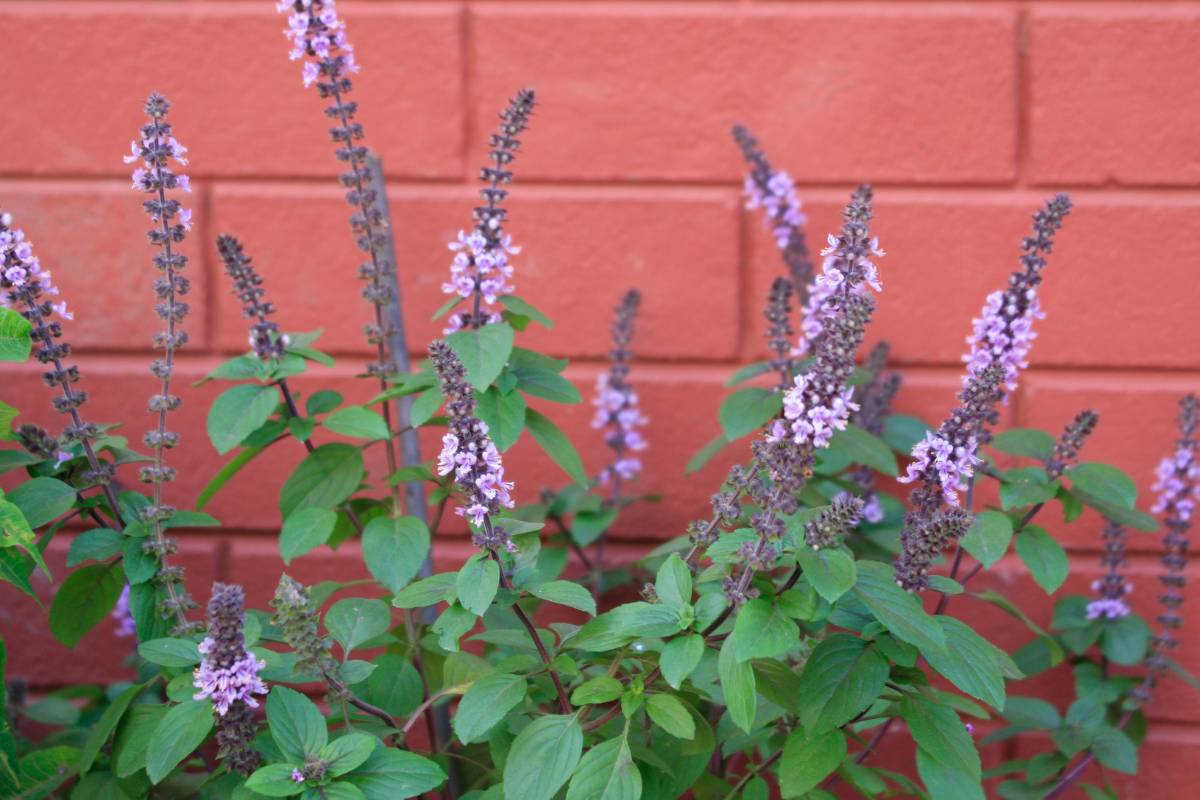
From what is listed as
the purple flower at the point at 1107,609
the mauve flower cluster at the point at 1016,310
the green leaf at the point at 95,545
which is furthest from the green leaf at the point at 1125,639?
the green leaf at the point at 95,545

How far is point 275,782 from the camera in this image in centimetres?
142

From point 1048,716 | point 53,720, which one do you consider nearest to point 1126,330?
point 1048,716

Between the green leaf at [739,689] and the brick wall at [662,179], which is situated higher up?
the brick wall at [662,179]

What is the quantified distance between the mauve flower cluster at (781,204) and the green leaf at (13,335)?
1.34 metres

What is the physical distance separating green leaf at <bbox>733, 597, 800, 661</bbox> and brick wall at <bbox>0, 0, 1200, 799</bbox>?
1.17 m

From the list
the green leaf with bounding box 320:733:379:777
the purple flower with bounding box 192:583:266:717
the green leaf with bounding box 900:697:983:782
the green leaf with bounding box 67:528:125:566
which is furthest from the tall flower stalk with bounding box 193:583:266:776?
the green leaf with bounding box 900:697:983:782

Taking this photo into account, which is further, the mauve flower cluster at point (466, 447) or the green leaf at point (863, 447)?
the green leaf at point (863, 447)

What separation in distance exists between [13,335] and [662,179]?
1346 millimetres

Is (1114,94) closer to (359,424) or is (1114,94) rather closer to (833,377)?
(833,377)

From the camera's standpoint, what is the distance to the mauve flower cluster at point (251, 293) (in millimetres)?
1829

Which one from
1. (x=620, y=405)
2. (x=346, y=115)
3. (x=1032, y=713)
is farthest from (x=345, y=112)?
(x=1032, y=713)

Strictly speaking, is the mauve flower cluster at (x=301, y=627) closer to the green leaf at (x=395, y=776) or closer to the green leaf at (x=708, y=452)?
the green leaf at (x=395, y=776)

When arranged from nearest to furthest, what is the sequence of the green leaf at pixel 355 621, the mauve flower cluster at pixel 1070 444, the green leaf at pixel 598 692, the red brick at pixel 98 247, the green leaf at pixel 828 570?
the green leaf at pixel 828 570 → the green leaf at pixel 598 692 → the green leaf at pixel 355 621 → the mauve flower cluster at pixel 1070 444 → the red brick at pixel 98 247

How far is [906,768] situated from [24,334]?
1967 millimetres
